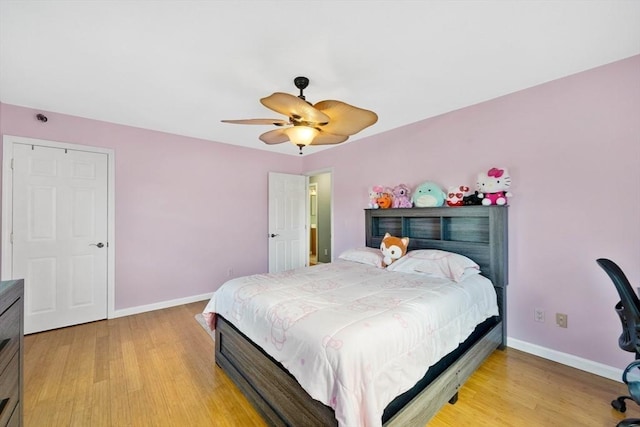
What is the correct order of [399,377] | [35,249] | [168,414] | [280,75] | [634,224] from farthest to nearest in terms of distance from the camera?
[35,249] → [280,75] → [634,224] → [168,414] → [399,377]

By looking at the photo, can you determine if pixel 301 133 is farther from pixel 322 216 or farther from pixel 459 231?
pixel 322 216

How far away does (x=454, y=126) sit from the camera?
297cm

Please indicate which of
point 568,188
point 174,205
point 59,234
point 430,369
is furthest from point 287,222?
point 568,188

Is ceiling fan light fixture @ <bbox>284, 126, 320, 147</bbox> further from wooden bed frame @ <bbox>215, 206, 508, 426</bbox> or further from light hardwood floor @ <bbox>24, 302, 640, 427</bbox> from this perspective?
light hardwood floor @ <bbox>24, 302, 640, 427</bbox>

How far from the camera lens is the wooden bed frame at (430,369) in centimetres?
143

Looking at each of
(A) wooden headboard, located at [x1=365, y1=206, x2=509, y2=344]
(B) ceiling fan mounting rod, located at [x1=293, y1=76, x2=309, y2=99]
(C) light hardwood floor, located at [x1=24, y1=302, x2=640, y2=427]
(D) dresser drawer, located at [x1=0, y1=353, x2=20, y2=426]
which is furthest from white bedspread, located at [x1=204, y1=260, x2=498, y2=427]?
(B) ceiling fan mounting rod, located at [x1=293, y1=76, x2=309, y2=99]

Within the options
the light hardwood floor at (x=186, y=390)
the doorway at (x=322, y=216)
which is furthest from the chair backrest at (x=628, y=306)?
the doorway at (x=322, y=216)

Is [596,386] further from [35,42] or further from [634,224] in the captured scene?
[35,42]

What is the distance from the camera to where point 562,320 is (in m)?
2.29

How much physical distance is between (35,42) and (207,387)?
106 inches

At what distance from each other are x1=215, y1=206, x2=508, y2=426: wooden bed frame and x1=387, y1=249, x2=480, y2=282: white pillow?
10.2 inches

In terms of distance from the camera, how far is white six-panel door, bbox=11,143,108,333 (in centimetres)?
286

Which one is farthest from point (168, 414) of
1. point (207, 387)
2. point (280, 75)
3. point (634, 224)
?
point (634, 224)

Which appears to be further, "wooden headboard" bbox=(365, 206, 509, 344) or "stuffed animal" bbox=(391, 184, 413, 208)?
"stuffed animal" bbox=(391, 184, 413, 208)
